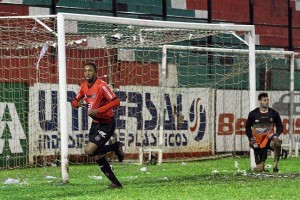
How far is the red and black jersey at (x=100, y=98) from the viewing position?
1295cm

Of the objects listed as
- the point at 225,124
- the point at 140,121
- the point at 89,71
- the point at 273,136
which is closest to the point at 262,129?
the point at 273,136

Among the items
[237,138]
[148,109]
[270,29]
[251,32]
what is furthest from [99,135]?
[270,29]

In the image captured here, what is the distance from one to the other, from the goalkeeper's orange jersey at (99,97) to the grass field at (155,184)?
1042mm

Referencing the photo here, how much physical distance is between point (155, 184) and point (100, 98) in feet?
5.98

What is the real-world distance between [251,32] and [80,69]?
15.7 ft

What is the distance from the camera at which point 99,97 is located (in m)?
13.1

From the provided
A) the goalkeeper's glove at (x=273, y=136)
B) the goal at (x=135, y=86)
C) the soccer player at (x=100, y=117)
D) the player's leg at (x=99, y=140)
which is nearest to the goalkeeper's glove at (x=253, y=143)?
the goalkeeper's glove at (x=273, y=136)

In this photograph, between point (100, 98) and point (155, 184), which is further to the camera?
point (155, 184)

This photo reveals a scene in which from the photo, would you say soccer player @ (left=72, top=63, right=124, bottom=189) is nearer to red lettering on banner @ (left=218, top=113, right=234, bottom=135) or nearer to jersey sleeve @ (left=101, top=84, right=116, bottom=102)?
jersey sleeve @ (left=101, top=84, right=116, bottom=102)

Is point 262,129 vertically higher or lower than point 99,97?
lower

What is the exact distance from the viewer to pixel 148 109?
69.7 feet

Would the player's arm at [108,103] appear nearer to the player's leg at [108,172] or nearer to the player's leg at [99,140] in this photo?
the player's leg at [99,140]

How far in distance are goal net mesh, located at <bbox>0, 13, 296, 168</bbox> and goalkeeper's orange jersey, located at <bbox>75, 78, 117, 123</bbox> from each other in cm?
282

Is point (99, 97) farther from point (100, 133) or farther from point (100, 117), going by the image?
point (100, 133)
